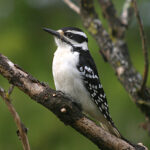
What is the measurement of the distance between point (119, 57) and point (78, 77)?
0.81 metres

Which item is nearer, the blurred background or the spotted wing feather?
the spotted wing feather

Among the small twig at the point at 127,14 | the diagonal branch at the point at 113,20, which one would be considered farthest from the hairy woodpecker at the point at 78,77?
the small twig at the point at 127,14

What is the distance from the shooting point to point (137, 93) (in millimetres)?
5051

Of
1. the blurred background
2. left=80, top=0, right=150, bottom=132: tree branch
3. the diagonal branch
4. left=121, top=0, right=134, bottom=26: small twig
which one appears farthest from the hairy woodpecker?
left=121, top=0, right=134, bottom=26: small twig

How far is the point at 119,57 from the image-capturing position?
5.40 metres

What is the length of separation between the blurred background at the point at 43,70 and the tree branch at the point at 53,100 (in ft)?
3.82

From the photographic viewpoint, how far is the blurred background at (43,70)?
5.54 metres

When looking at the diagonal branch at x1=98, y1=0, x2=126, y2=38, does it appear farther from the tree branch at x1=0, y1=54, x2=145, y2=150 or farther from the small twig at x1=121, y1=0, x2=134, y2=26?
the tree branch at x1=0, y1=54, x2=145, y2=150

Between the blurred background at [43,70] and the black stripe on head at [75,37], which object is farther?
the blurred background at [43,70]

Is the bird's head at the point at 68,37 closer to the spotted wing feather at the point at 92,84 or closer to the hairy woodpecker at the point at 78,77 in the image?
the hairy woodpecker at the point at 78,77

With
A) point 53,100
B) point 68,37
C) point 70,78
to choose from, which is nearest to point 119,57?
point 68,37

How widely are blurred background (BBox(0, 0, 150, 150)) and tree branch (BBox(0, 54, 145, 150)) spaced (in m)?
1.17

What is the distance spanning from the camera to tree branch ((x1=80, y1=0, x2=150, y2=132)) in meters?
5.11

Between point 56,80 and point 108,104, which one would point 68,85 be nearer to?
point 56,80
